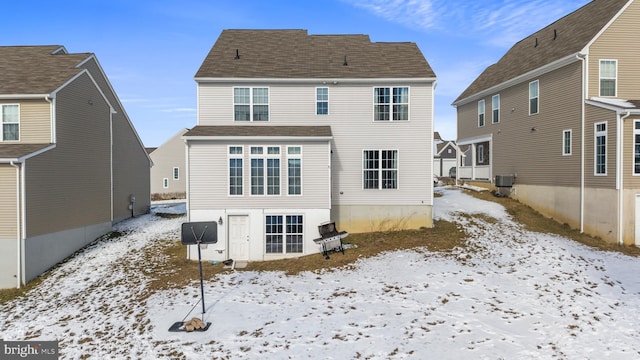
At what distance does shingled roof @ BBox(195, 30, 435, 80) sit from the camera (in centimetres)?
1845

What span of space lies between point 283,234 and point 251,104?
7242 mm

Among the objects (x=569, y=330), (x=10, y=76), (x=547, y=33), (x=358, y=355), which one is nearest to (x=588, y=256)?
(x=569, y=330)

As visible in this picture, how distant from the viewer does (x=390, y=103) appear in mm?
18391

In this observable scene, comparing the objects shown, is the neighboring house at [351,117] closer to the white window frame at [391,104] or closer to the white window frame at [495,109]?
the white window frame at [391,104]

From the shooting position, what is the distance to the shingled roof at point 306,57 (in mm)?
18453

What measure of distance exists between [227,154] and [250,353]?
32.8 ft

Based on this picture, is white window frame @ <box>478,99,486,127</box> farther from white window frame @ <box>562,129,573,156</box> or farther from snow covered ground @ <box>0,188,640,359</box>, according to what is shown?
snow covered ground @ <box>0,188,640,359</box>

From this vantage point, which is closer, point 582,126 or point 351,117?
point 582,126

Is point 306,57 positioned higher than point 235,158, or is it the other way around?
point 306,57

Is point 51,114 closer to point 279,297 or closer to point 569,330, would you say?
point 279,297

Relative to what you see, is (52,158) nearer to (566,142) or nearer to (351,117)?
(351,117)

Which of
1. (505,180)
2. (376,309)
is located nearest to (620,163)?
(505,180)

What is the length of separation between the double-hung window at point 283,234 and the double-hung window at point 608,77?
17.5 m

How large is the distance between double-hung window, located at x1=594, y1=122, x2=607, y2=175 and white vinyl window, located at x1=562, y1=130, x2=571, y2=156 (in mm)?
1692
